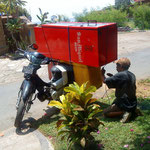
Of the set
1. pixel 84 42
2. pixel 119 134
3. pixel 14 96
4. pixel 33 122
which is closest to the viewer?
pixel 119 134

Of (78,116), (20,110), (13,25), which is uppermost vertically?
(13,25)

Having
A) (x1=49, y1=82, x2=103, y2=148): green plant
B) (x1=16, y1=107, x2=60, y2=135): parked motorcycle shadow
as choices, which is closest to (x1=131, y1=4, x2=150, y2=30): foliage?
(x1=16, y1=107, x2=60, y2=135): parked motorcycle shadow

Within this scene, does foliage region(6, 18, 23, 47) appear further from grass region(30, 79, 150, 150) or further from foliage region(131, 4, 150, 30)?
foliage region(131, 4, 150, 30)

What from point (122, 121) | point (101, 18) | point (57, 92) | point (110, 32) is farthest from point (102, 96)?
point (101, 18)

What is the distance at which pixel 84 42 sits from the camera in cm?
375

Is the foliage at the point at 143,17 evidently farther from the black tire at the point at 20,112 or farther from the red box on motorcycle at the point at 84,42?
the black tire at the point at 20,112

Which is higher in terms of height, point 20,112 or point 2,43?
point 2,43

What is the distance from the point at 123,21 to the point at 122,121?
20052 millimetres

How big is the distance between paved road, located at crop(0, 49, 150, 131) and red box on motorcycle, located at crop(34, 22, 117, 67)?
1.32 metres

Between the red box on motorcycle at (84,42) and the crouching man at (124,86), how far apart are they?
0.36m

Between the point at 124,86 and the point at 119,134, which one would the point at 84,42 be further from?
the point at 119,134

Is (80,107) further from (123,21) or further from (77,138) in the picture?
(123,21)

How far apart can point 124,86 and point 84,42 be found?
3.44 feet

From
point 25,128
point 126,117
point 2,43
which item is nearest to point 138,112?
point 126,117
